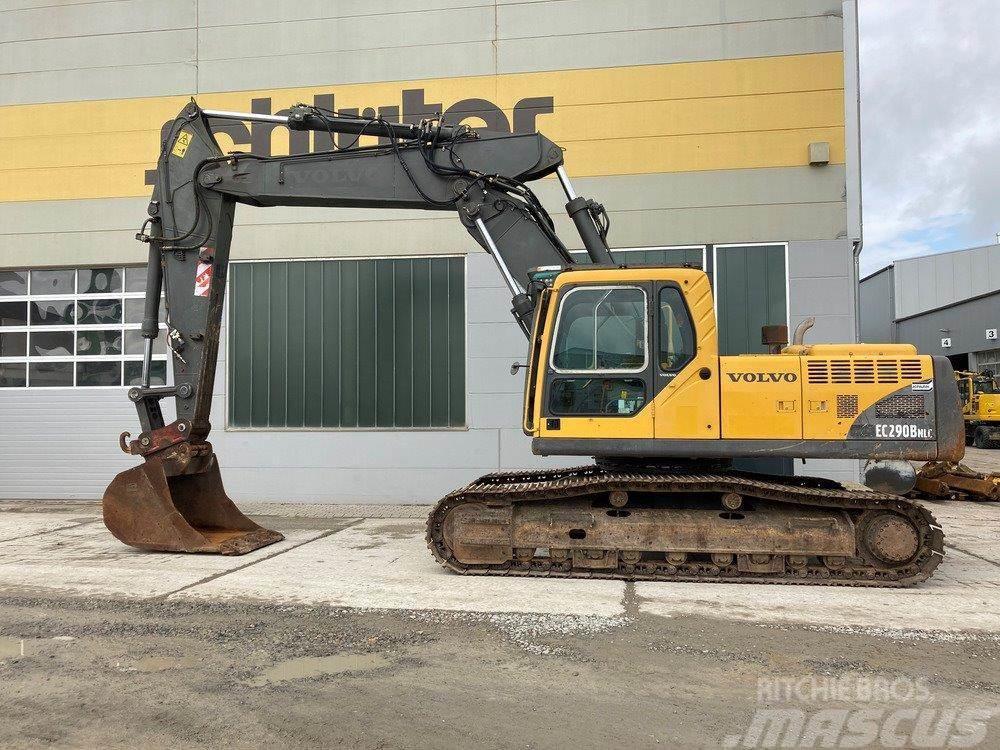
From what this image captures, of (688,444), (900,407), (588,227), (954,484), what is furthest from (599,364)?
(954,484)

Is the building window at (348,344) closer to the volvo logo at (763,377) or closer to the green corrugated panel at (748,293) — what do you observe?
the green corrugated panel at (748,293)

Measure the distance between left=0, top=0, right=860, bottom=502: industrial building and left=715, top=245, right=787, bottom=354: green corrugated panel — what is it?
32 mm

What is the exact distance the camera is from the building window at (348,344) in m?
11.0

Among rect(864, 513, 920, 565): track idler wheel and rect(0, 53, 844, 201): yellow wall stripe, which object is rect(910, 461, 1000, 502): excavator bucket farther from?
rect(864, 513, 920, 565): track idler wheel

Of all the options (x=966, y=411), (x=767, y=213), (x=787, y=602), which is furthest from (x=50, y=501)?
(x=966, y=411)

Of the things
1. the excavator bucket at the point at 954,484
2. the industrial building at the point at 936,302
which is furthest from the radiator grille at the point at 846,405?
the industrial building at the point at 936,302

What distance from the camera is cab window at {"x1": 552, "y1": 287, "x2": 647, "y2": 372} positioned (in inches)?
248

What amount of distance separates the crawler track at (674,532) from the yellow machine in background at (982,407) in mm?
23284

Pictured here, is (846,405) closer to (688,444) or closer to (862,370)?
(862,370)

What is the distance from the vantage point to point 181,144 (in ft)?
25.6

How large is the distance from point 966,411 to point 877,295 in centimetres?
2381

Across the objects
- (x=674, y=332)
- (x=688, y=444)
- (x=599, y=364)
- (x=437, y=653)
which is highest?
(x=674, y=332)

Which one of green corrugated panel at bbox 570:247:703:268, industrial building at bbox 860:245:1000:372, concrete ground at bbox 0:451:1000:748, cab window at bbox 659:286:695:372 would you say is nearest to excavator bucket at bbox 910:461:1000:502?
green corrugated panel at bbox 570:247:703:268

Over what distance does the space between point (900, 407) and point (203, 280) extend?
687 centimetres
